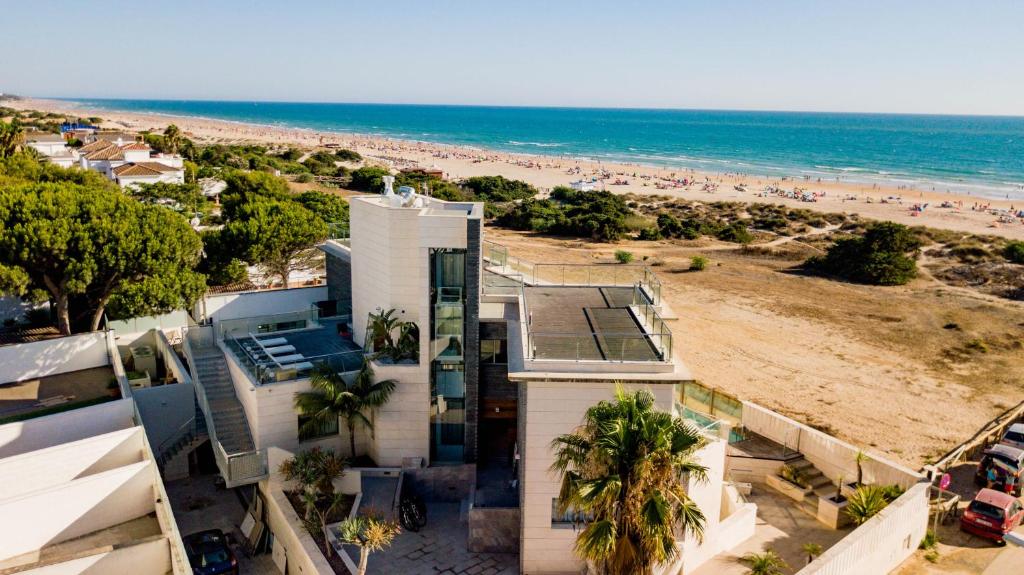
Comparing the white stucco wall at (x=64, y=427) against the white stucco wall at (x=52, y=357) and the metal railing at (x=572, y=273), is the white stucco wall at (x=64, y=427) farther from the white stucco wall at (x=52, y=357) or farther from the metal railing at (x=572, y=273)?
the metal railing at (x=572, y=273)

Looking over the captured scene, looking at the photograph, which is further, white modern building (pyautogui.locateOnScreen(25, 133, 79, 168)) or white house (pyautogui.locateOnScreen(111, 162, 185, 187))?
white modern building (pyautogui.locateOnScreen(25, 133, 79, 168))

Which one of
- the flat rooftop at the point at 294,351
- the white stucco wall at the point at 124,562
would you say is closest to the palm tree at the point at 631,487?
the white stucco wall at the point at 124,562

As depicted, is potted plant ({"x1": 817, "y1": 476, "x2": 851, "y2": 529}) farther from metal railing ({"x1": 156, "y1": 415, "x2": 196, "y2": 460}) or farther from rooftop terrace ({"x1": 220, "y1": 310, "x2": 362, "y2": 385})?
metal railing ({"x1": 156, "y1": 415, "x2": 196, "y2": 460})

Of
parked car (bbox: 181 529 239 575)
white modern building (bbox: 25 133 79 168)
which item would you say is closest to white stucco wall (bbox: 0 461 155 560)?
→ parked car (bbox: 181 529 239 575)

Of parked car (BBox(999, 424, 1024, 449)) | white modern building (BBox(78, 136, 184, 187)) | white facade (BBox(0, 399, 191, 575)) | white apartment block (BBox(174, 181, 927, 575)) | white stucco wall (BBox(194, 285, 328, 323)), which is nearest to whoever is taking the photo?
white facade (BBox(0, 399, 191, 575))

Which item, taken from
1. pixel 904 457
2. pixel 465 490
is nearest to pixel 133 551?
pixel 465 490
